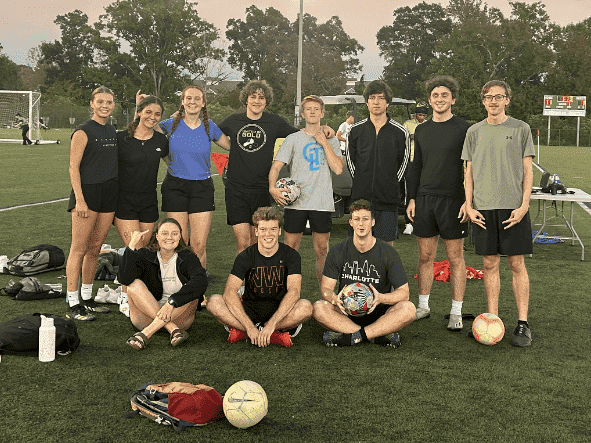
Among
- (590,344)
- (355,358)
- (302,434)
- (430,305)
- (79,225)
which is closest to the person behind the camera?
(302,434)

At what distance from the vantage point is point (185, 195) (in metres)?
5.88

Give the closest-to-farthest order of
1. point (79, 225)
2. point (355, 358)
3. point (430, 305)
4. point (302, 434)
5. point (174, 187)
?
point (302, 434)
point (355, 358)
point (79, 225)
point (174, 187)
point (430, 305)

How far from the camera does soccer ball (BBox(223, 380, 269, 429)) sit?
11.8ft

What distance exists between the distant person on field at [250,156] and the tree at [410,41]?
66.7m

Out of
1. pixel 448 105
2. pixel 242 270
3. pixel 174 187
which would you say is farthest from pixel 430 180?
pixel 174 187

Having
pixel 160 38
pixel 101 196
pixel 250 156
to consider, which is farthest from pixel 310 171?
pixel 160 38

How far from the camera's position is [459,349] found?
16.4ft

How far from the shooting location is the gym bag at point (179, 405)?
3.64m

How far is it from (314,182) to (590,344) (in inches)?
102

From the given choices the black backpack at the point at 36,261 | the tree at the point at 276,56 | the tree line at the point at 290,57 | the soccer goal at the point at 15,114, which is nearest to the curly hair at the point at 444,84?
the black backpack at the point at 36,261

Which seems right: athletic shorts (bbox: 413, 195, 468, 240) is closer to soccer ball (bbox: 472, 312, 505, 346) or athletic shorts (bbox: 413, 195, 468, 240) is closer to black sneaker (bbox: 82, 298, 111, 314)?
soccer ball (bbox: 472, 312, 505, 346)

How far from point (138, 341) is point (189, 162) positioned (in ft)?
5.71

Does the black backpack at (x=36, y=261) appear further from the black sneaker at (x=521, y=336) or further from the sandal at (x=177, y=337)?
the black sneaker at (x=521, y=336)

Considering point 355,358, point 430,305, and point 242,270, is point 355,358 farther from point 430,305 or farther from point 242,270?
point 430,305
